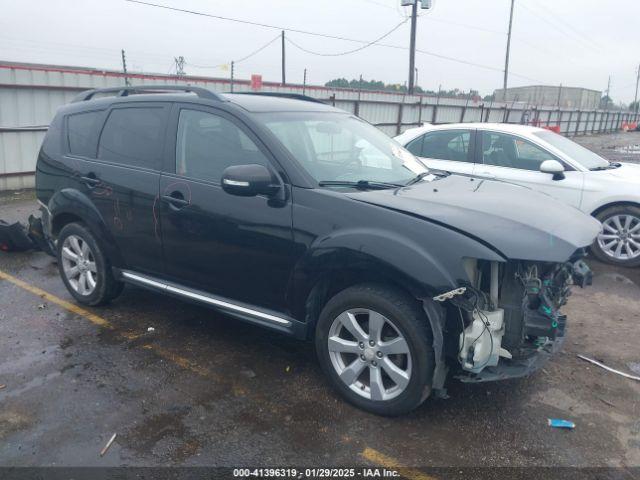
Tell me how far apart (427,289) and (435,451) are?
917 mm

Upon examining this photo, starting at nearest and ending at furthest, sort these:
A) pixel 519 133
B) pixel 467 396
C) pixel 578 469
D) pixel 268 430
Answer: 1. pixel 578 469
2. pixel 268 430
3. pixel 467 396
4. pixel 519 133

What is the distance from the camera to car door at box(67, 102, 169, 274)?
13.3ft

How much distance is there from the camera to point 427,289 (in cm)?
287

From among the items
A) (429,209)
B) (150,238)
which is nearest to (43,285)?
(150,238)

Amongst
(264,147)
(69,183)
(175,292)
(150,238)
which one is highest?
(264,147)

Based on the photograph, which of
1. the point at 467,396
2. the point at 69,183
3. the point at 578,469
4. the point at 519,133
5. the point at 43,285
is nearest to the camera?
the point at 578,469

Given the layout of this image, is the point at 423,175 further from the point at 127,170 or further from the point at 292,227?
the point at 127,170

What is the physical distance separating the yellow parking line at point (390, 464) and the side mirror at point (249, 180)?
1.69m

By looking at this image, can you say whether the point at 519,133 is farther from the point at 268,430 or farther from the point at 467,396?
the point at 268,430

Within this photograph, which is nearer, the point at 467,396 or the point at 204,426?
the point at 204,426

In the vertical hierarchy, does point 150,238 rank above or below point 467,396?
above

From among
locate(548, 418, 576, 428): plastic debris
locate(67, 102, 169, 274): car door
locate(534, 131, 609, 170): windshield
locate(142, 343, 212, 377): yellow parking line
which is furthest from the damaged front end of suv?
locate(534, 131, 609, 170): windshield

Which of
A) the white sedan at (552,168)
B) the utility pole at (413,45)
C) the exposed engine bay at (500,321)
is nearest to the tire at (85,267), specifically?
the exposed engine bay at (500,321)

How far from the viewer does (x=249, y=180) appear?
3.27 m
